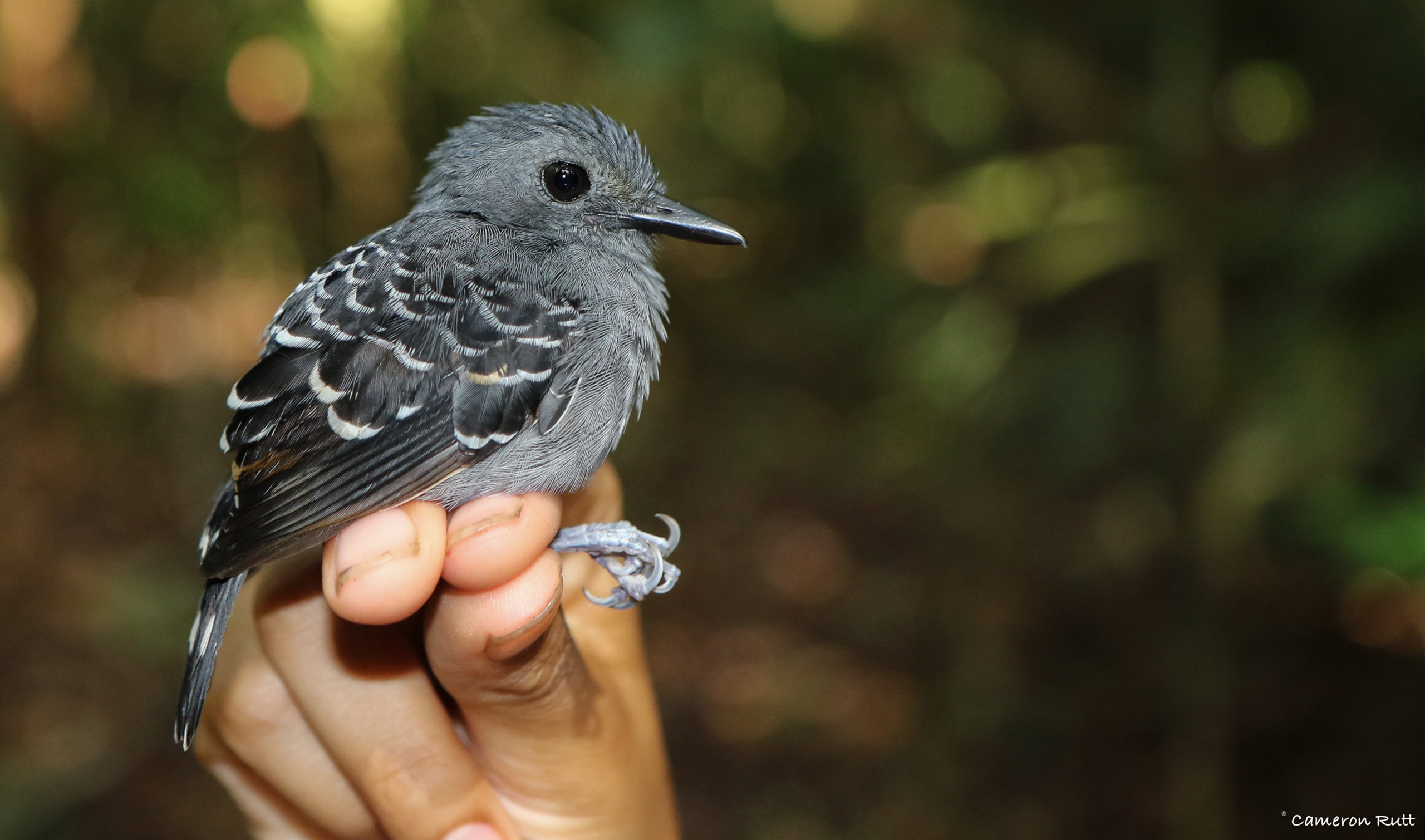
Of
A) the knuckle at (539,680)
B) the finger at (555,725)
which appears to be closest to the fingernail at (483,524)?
the finger at (555,725)

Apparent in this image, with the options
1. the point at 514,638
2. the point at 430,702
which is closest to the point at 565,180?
the point at 514,638

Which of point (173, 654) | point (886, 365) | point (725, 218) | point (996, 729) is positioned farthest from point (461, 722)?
point (725, 218)

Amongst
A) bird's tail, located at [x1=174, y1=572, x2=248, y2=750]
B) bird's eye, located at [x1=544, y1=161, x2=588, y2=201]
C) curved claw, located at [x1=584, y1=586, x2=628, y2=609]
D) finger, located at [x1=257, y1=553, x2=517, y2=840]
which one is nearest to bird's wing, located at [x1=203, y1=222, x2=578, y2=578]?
bird's tail, located at [x1=174, y1=572, x2=248, y2=750]

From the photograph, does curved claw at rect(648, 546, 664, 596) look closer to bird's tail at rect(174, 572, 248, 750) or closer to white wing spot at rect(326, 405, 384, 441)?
white wing spot at rect(326, 405, 384, 441)

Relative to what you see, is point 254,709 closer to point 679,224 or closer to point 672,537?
point 672,537

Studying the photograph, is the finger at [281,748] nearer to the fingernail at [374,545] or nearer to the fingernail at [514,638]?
the fingernail at [374,545]
